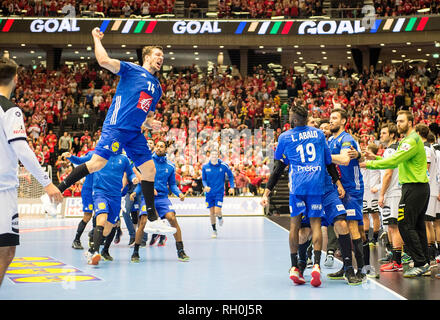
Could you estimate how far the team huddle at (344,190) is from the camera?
755 cm

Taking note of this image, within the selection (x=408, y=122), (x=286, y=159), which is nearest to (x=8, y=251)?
(x=286, y=159)

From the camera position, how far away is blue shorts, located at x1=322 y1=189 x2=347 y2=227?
766 centimetres

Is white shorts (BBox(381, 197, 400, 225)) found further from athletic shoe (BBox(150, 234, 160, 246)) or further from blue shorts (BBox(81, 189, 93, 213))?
blue shorts (BBox(81, 189, 93, 213))

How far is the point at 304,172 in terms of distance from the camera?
756 centimetres

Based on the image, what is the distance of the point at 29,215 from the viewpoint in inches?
776

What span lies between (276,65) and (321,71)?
4.73 metres

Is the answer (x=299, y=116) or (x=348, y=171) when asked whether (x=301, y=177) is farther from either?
(x=348, y=171)

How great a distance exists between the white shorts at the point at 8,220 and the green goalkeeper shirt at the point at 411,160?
5.06 m

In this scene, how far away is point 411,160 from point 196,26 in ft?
83.1

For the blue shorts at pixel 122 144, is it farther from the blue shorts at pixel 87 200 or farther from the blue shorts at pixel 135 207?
the blue shorts at pixel 87 200

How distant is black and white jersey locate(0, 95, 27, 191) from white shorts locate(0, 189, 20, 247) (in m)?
0.07

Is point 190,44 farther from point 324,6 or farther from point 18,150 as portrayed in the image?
point 18,150

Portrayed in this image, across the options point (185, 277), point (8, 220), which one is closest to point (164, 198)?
point (185, 277)

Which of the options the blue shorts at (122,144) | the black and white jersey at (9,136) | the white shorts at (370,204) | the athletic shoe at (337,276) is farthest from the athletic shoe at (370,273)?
the black and white jersey at (9,136)
